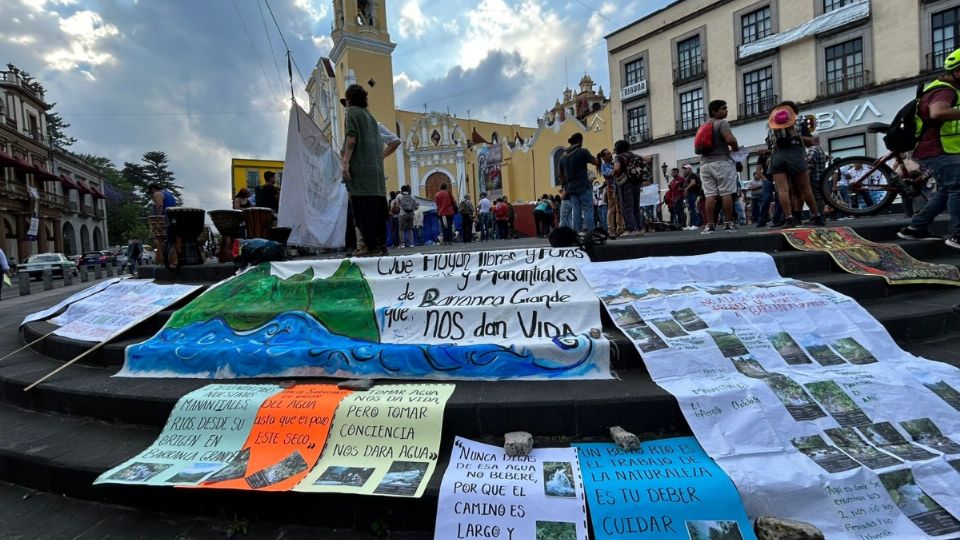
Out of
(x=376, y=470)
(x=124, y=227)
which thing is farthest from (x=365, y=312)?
(x=124, y=227)

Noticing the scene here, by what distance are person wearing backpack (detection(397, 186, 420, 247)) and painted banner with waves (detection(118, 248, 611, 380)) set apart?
27.0 feet

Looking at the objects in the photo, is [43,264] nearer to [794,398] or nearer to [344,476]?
[344,476]

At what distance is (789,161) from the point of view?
5.68 m

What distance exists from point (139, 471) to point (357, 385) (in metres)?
1.14

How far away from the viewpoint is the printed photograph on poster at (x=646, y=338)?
2.89 m

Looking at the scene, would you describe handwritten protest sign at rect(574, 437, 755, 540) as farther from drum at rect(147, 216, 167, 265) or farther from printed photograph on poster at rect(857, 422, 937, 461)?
drum at rect(147, 216, 167, 265)

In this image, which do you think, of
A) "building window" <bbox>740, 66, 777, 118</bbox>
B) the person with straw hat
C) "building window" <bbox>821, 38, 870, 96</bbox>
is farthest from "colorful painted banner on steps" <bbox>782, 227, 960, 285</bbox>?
"building window" <bbox>740, 66, 777, 118</bbox>

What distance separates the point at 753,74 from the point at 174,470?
92.6ft

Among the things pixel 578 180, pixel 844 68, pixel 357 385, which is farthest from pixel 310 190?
pixel 844 68

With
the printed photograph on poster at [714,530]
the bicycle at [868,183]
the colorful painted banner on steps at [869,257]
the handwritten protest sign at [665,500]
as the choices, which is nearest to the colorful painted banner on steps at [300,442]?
the handwritten protest sign at [665,500]

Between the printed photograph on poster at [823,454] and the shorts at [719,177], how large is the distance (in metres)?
4.84

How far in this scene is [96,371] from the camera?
3.58 metres

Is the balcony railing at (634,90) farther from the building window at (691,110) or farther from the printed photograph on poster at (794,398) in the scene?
the printed photograph on poster at (794,398)

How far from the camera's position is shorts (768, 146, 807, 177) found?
18.6 ft
